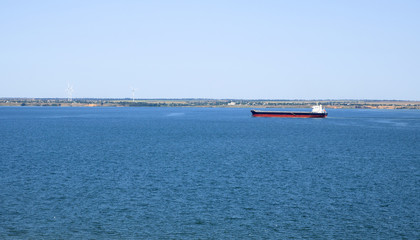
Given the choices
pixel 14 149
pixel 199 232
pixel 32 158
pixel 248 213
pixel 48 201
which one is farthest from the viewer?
pixel 14 149

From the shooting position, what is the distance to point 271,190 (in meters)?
45.8

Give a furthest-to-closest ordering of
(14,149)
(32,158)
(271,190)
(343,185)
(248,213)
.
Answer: (14,149) → (32,158) → (343,185) → (271,190) → (248,213)

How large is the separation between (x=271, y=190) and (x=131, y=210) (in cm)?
1495

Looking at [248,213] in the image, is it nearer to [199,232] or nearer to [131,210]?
[199,232]

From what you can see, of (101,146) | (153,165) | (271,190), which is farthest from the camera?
(101,146)

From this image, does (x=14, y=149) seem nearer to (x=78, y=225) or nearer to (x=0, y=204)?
(x=0, y=204)

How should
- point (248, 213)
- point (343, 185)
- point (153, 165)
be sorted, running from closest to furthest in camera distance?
point (248, 213)
point (343, 185)
point (153, 165)

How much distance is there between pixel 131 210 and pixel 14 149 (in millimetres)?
51555

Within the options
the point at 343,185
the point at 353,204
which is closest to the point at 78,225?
the point at 353,204

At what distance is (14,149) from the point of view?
81000 millimetres

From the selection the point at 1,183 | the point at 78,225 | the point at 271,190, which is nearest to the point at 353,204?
the point at 271,190

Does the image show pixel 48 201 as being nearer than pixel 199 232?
No

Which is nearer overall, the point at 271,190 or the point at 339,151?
the point at 271,190

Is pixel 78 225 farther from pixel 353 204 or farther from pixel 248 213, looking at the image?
pixel 353 204
